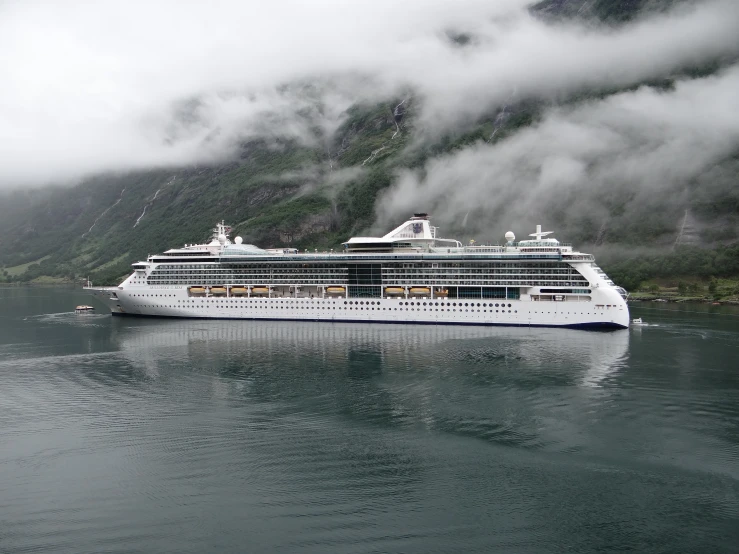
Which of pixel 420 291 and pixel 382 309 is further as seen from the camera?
pixel 382 309

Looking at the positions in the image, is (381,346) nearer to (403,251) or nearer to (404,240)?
(403,251)

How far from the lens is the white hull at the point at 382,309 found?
190 ft

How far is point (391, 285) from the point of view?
66375 millimetres

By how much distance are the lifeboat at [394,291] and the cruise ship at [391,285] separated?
118 mm

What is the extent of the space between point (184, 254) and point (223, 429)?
52065 millimetres

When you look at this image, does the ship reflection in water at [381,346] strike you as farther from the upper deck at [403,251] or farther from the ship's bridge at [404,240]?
the ship's bridge at [404,240]

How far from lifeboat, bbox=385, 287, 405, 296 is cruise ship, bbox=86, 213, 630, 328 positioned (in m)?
0.12

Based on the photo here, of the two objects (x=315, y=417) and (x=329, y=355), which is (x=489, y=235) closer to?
(x=329, y=355)

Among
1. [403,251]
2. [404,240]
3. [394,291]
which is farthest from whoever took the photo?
[404,240]

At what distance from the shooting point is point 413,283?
65.7 meters

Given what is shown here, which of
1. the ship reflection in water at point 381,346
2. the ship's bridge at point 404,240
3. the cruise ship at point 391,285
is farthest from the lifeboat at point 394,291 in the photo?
the ship's bridge at point 404,240

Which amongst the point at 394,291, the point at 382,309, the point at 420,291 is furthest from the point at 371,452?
the point at 394,291

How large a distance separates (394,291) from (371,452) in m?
42.7

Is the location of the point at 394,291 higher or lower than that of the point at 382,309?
higher
